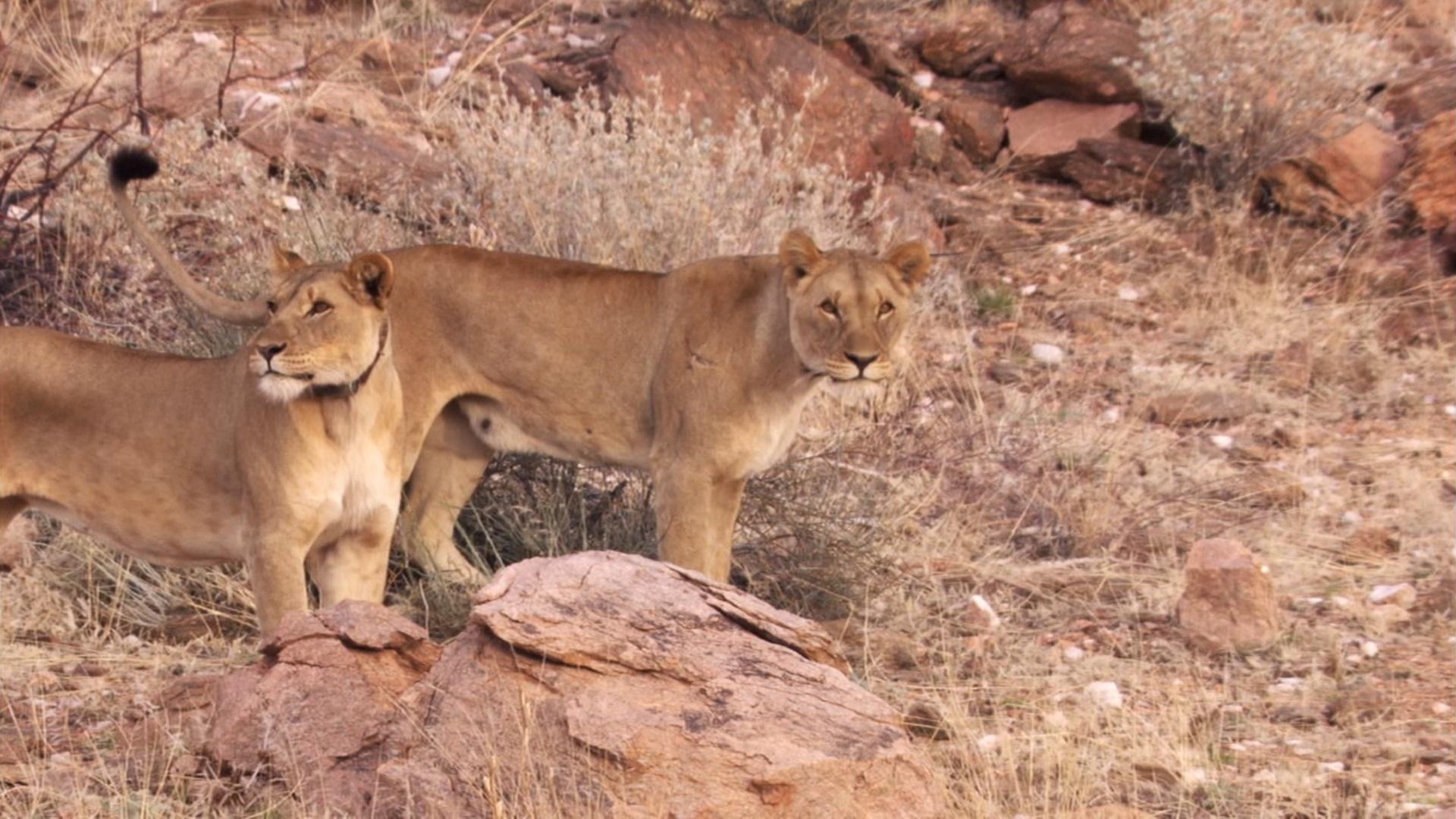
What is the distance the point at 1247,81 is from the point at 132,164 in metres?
7.23

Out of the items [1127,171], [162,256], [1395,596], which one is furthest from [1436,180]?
[162,256]

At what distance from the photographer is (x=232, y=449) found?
19.5ft

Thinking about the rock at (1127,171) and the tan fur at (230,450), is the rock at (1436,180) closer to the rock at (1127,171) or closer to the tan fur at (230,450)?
the rock at (1127,171)

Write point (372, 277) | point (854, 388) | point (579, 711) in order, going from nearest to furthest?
point (579, 711), point (372, 277), point (854, 388)

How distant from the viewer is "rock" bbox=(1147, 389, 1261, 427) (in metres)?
9.32

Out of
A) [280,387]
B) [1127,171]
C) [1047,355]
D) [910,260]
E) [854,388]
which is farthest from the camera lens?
[1127,171]

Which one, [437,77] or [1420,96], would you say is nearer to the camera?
[437,77]

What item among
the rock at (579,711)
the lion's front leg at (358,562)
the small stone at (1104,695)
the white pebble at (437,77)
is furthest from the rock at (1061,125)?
the rock at (579,711)

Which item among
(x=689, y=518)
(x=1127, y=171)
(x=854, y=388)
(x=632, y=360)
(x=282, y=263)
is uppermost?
(x=282, y=263)

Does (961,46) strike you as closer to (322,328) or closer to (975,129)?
(975,129)

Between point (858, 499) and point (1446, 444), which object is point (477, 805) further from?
point (1446, 444)

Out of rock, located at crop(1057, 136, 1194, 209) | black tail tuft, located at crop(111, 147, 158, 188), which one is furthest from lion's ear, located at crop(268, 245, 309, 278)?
rock, located at crop(1057, 136, 1194, 209)

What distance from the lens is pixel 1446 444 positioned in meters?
8.98

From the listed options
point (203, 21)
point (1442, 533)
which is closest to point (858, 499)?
point (1442, 533)
